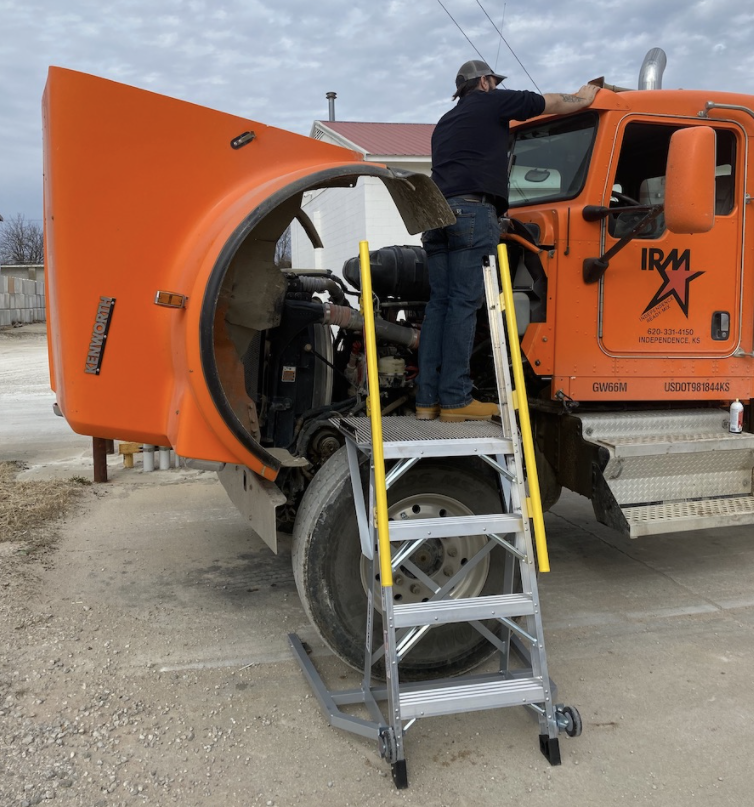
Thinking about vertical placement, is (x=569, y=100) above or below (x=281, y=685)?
above

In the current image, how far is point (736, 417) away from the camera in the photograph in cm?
412

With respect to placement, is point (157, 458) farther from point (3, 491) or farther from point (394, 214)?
point (394, 214)

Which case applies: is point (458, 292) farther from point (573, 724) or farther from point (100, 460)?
point (100, 460)

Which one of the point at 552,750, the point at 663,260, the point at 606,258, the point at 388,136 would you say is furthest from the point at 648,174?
the point at 388,136

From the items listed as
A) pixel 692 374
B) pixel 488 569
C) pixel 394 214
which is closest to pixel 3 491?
pixel 488 569

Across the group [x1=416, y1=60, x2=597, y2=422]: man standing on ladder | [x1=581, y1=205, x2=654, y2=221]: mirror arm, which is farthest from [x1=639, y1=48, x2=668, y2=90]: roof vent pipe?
[x1=416, y1=60, x2=597, y2=422]: man standing on ladder

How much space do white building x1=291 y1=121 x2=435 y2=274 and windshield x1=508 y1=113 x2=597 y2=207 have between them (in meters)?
8.98

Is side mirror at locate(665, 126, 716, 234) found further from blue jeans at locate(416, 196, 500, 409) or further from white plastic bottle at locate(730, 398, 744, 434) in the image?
white plastic bottle at locate(730, 398, 744, 434)

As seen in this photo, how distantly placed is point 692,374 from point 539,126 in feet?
5.78

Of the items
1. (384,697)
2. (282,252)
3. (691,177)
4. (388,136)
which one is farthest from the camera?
(282,252)

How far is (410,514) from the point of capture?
3193mm

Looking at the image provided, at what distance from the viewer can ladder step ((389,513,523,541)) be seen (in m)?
2.61

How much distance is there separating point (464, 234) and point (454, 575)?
1.62m

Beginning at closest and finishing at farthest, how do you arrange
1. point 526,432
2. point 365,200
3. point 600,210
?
1. point 526,432
2. point 600,210
3. point 365,200
